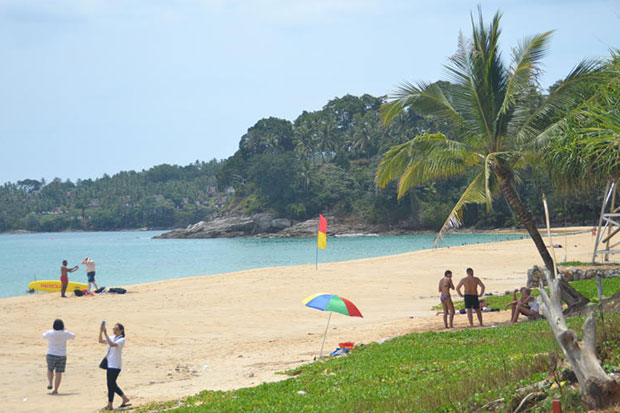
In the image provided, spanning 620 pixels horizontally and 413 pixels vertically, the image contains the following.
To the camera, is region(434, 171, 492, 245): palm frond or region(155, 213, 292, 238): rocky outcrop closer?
region(434, 171, 492, 245): palm frond

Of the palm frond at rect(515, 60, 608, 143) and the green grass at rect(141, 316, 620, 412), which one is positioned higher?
the palm frond at rect(515, 60, 608, 143)

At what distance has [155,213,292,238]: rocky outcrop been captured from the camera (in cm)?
10338

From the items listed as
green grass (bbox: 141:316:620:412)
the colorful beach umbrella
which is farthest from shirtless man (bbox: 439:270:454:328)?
the colorful beach umbrella

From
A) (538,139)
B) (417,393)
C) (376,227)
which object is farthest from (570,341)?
(376,227)

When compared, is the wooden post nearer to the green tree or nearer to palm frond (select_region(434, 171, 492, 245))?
the green tree

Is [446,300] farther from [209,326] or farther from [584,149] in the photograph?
[209,326]

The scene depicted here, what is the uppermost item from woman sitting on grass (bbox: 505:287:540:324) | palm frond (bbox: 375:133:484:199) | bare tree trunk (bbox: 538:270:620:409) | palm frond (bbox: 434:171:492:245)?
palm frond (bbox: 375:133:484:199)

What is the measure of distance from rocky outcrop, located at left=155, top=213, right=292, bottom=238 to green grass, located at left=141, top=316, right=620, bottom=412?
296 feet

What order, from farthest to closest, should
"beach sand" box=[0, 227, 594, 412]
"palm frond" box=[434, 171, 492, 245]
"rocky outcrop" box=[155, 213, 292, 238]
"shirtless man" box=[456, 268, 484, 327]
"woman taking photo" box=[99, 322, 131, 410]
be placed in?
1. "rocky outcrop" box=[155, 213, 292, 238]
2. "palm frond" box=[434, 171, 492, 245]
3. "shirtless man" box=[456, 268, 484, 327]
4. "beach sand" box=[0, 227, 594, 412]
5. "woman taking photo" box=[99, 322, 131, 410]

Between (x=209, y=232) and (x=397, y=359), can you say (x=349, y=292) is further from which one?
(x=209, y=232)

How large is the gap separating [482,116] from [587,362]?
11147mm

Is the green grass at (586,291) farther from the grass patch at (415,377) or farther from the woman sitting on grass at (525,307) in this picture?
the grass patch at (415,377)

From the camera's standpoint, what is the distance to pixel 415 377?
369 inches

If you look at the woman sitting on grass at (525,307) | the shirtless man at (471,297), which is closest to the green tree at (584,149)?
the woman sitting on grass at (525,307)
